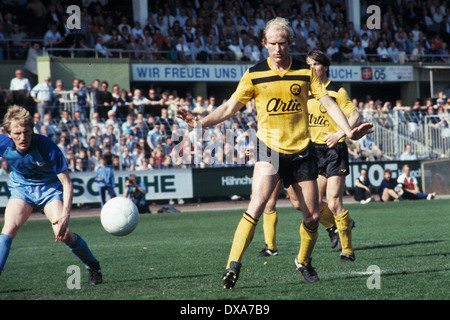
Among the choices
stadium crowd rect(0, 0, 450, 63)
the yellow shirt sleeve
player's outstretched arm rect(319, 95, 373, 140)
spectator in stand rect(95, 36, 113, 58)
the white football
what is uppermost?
stadium crowd rect(0, 0, 450, 63)

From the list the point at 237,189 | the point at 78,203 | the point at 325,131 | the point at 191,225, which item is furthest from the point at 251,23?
the point at 325,131

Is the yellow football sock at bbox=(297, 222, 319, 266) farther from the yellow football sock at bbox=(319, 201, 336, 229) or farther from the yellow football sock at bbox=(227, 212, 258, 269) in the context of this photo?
the yellow football sock at bbox=(319, 201, 336, 229)

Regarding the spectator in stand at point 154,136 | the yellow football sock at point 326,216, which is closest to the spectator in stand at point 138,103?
the spectator in stand at point 154,136

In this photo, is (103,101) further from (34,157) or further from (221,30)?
(34,157)

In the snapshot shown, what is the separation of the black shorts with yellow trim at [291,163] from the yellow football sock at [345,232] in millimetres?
1903

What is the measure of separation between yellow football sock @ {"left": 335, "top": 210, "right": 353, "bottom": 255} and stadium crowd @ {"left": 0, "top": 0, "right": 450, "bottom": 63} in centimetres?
A: 1693

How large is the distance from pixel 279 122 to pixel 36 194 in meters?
2.50

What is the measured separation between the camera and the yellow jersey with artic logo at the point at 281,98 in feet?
21.2

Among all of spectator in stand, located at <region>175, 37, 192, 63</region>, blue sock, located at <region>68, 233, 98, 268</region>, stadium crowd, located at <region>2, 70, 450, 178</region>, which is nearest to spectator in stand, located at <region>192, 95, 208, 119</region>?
stadium crowd, located at <region>2, 70, 450, 178</region>

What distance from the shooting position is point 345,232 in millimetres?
8320

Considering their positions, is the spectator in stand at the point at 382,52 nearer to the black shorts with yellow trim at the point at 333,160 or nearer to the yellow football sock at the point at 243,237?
the black shorts with yellow trim at the point at 333,160

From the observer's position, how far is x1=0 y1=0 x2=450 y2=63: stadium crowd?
24.8 m
